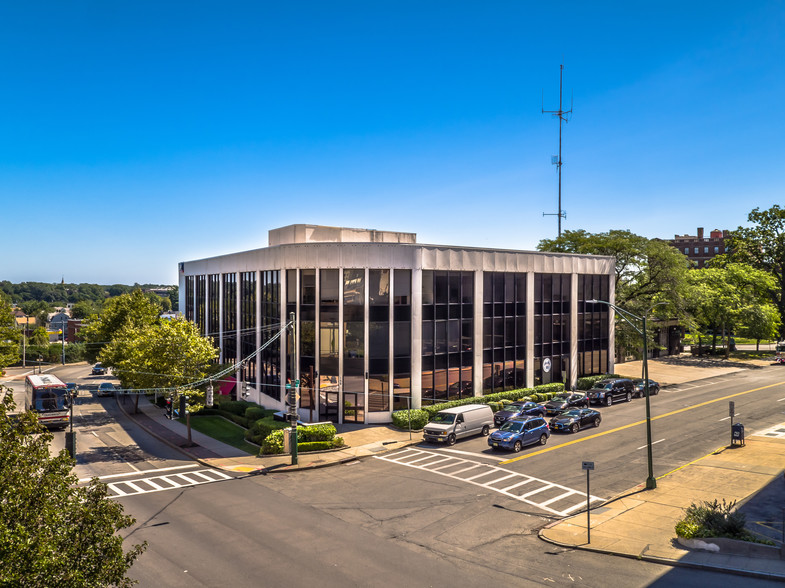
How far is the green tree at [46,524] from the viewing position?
8.52 meters

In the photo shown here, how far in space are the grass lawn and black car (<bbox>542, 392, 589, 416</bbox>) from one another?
72.0 ft

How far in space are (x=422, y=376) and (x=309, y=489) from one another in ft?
55.3

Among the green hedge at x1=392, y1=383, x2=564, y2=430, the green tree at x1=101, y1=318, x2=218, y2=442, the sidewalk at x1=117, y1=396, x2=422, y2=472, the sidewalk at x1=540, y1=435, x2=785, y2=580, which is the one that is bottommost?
the sidewalk at x1=117, y1=396, x2=422, y2=472

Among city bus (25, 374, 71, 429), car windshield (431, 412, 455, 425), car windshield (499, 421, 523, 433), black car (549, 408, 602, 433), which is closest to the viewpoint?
car windshield (499, 421, 523, 433)

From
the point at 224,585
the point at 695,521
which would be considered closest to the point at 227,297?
the point at 224,585

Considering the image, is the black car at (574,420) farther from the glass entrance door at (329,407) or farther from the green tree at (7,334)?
the green tree at (7,334)

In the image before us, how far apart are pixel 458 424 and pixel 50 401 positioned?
1185 inches

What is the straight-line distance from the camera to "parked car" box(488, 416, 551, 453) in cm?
3319

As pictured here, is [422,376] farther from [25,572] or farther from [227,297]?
[25,572]

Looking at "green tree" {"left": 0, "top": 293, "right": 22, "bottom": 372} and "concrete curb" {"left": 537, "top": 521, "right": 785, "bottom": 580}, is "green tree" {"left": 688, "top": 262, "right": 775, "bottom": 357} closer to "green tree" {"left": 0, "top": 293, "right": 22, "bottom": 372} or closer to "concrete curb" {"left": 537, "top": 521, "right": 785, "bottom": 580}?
"concrete curb" {"left": 537, "top": 521, "right": 785, "bottom": 580}

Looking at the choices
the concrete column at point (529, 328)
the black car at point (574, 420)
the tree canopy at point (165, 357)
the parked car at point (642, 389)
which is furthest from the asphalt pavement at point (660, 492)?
the concrete column at point (529, 328)

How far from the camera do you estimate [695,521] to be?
2014 centimetres

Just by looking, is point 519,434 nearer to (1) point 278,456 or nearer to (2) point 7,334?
(1) point 278,456

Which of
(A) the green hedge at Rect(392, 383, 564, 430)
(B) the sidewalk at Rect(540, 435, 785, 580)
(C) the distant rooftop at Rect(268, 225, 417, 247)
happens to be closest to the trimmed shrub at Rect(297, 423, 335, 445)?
(A) the green hedge at Rect(392, 383, 564, 430)
